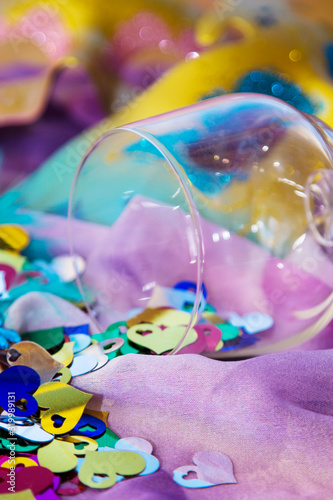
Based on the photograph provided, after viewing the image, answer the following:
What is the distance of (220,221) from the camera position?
30.6 inches

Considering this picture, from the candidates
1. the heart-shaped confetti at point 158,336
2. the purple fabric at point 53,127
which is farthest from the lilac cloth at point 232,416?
the purple fabric at point 53,127

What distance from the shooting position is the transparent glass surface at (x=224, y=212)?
67cm

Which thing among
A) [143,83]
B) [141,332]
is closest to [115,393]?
[141,332]

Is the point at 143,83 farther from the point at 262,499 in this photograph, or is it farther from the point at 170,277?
the point at 262,499

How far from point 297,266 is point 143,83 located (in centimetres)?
55

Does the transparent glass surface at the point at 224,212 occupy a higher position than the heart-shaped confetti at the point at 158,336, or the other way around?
the transparent glass surface at the point at 224,212

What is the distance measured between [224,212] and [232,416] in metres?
0.35

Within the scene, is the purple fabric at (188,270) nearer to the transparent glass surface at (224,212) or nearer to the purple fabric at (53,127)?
the transparent glass surface at (224,212)

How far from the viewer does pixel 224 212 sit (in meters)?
0.79

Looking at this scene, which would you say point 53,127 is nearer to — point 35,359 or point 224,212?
point 224,212

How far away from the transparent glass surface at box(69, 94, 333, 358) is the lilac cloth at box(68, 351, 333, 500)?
71 mm

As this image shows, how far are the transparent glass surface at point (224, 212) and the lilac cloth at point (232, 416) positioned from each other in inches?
2.8

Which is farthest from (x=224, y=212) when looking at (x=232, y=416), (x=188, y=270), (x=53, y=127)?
(x=53, y=127)

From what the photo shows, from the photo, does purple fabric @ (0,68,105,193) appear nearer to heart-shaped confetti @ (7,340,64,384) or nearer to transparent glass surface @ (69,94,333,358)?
transparent glass surface @ (69,94,333,358)
